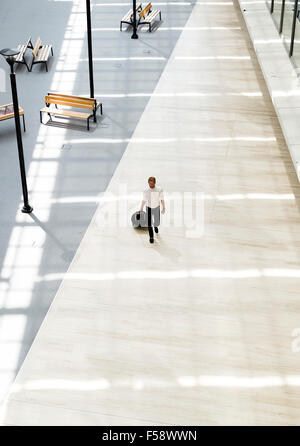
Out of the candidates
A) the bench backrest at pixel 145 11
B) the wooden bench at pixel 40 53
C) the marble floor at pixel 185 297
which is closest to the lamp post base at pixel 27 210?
the marble floor at pixel 185 297

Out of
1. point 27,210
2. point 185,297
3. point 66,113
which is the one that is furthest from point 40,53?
point 185,297

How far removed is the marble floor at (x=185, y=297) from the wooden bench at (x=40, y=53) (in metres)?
4.03

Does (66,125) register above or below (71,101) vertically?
below

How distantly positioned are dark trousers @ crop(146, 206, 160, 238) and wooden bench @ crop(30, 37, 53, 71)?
8.54 meters

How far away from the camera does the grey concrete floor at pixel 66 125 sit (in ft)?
40.6

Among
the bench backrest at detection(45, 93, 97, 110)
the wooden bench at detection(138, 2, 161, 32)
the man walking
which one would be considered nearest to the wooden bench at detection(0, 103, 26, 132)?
the bench backrest at detection(45, 93, 97, 110)

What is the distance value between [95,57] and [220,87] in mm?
4148

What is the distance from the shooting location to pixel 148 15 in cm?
2297

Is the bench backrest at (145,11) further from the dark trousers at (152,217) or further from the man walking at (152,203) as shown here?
the dark trousers at (152,217)

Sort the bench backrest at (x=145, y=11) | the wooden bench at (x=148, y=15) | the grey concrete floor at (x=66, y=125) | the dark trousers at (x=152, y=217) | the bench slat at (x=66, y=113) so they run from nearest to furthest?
the grey concrete floor at (x=66, y=125) → the dark trousers at (x=152, y=217) → the bench slat at (x=66, y=113) → the wooden bench at (x=148, y=15) → the bench backrest at (x=145, y=11)

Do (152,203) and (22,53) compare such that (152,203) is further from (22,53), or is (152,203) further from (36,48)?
(22,53)

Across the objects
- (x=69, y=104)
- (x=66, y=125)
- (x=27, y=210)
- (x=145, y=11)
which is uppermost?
(x=145, y=11)

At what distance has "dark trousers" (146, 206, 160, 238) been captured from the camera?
12703 millimetres

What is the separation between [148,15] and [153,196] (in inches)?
487
